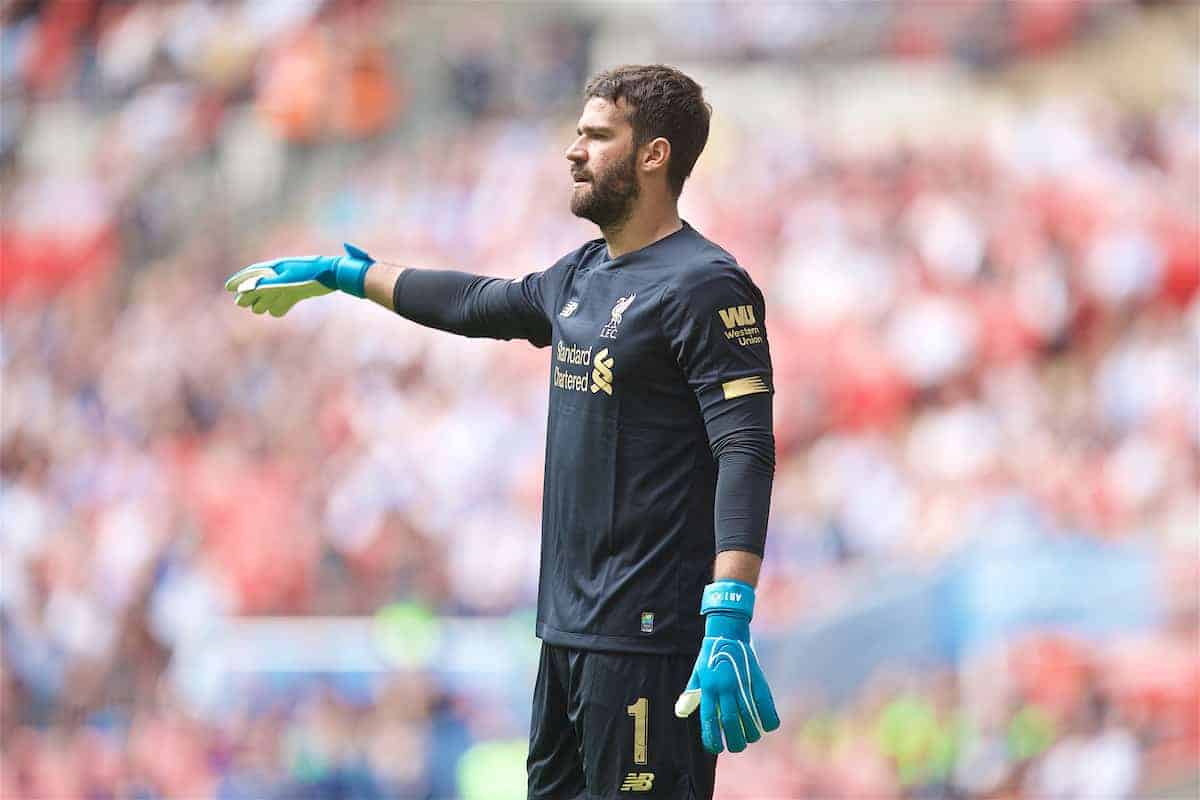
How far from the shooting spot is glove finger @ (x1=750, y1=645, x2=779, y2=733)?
2.65 meters

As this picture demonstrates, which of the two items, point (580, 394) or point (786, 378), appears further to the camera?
point (786, 378)

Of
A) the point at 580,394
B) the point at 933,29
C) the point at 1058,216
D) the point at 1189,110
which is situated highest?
the point at 933,29

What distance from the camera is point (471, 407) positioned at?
988cm

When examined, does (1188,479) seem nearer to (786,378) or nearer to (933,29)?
(786,378)

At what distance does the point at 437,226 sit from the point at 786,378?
10.8 ft

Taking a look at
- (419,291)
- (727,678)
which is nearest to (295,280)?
(419,291)

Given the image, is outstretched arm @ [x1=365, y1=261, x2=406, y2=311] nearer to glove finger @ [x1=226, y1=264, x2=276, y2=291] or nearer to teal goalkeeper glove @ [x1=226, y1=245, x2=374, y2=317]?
teal goalkeeper glove @ [x1=226, y1=245, x2=374, y2=317]

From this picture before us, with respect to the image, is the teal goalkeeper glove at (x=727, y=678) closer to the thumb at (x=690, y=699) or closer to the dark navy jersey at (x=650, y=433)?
the thumb at (x=690, y=699)

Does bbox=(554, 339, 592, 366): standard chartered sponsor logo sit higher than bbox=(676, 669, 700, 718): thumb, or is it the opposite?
bbox=(554, 339, 592, 366): standard chartered sponsor logo

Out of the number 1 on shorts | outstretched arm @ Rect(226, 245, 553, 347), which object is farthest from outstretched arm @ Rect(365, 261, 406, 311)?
→ the number 1 on shorts

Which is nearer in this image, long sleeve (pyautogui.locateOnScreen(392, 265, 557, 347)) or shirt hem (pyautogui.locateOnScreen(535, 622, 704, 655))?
shirt hem (pyautogui.locateOnScreen(535, 622, 704, 655))

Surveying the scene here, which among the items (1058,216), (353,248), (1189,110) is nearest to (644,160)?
(353,248)

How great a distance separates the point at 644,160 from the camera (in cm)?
290

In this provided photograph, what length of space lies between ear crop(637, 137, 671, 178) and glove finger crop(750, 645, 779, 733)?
2.93 ft
